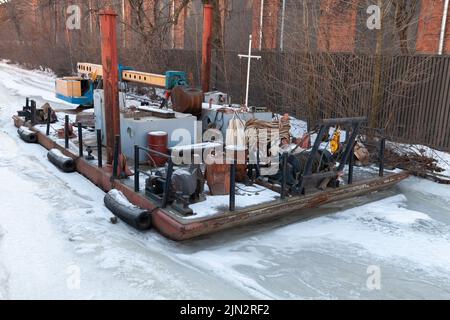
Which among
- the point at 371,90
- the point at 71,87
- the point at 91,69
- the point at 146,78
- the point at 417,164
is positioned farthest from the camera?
the point at 91,69

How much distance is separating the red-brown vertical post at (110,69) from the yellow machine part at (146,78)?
2780 mm

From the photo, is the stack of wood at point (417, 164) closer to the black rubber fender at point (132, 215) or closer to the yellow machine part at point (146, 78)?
the yellow machine part at point (146, 78)

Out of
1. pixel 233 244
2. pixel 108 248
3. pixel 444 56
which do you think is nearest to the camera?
pixel 108 248

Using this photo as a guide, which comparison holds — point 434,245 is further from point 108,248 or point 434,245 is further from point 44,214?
point 44,214

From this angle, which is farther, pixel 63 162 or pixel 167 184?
pixel 63 162

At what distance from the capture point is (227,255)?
218 inches

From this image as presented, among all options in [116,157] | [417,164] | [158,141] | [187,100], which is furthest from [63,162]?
[417,164]

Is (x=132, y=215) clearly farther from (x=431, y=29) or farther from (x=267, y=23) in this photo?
(x=267, y=23)

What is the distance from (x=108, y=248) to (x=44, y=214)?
5.38 feet

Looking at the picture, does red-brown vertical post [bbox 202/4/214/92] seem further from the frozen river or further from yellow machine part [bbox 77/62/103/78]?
the frozen river

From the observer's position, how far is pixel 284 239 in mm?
6094

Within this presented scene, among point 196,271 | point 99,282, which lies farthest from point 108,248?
point 196,271

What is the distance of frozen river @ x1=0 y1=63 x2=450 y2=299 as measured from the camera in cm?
470

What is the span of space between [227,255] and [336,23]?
10.2 metres
